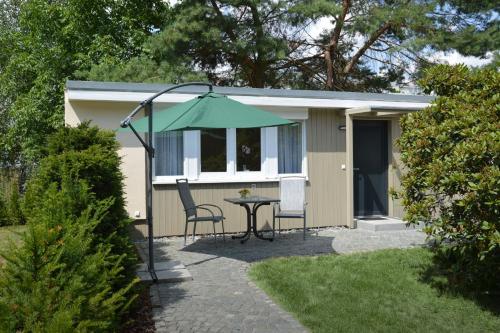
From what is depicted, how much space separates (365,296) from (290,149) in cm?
524

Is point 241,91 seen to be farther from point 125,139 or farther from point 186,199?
point 186,199

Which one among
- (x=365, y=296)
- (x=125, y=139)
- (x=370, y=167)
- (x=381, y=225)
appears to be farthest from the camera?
(x=370, y=167)

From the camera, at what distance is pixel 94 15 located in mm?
21641

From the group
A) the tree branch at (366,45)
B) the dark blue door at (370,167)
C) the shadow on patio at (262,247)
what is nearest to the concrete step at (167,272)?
the shadow on patio at (262,247)

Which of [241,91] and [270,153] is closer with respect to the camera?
[241,91]

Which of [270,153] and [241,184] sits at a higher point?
[270,153]

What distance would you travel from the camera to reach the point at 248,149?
33.2ft

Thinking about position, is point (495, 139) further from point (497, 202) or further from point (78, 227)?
point (78, 227)

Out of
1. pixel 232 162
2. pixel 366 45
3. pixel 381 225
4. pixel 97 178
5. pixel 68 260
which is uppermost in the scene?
pixel 366 45

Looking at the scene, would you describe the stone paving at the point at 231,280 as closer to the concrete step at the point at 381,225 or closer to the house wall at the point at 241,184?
the concrete step at the point at 381,225

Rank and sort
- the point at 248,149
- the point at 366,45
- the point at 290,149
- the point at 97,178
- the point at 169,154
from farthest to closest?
1. the point at 366,45
2. the point at 290,149
3. the point at 248,149
4. the point at 169,154
5. the point at 97,178

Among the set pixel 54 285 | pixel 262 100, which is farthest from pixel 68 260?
pixel 262 100

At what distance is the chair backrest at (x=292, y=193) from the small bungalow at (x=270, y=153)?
0.92 metres

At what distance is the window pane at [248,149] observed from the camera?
1002 centimetres
